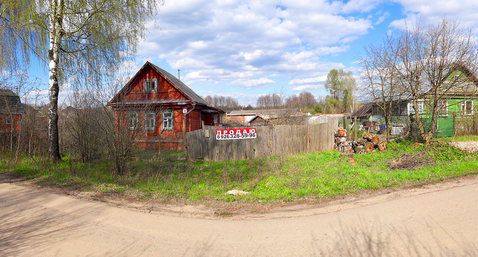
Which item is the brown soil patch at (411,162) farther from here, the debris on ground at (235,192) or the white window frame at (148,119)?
the white window frame at (148,119)

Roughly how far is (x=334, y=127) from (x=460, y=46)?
673 cm

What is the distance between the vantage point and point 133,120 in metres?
8.96

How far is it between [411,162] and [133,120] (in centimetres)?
1001

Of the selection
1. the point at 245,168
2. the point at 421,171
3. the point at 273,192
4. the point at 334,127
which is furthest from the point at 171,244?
the point at 334,127

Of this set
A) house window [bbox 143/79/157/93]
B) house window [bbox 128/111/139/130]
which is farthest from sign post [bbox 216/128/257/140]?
house window [bbox 143/79/157/93]

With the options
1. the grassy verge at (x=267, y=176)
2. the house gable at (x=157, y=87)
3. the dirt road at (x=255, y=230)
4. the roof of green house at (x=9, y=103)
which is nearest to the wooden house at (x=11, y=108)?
the roof of green house at (x=9, y=103)

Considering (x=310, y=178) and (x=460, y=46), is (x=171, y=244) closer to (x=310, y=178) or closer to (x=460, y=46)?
(x=310, y=178)

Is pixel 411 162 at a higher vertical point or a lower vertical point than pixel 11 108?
lower

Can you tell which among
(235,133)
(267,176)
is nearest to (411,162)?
(267,176)

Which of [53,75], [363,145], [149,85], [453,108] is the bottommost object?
[363,145]

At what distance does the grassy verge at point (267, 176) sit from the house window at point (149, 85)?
9.43m

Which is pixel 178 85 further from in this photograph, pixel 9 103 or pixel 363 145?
pixel 363 145

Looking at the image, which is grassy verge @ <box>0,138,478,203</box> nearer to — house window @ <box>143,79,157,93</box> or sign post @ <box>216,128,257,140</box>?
sign post @ <box>216,128,257,140</box>

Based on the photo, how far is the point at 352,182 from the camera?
752cm
